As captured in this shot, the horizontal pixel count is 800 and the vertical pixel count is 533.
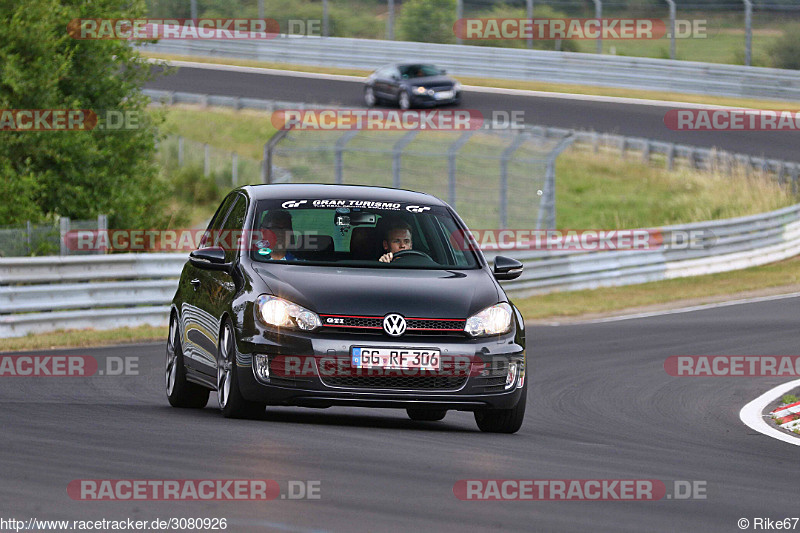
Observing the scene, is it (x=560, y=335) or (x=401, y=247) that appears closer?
(x=401, y=247)

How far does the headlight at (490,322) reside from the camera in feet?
29.4

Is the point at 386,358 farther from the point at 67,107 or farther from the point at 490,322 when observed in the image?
the point at 67,107

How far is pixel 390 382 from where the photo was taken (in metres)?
8.79

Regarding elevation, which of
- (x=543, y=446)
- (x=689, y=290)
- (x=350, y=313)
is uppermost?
(x=350, y=313)

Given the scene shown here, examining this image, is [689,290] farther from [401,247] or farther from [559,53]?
[559,53]

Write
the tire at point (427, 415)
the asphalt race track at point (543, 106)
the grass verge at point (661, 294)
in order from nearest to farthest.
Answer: the tire at point (427, 415) < the grass verge at point (661, 294) < the asphalt race track at point (543, 106)

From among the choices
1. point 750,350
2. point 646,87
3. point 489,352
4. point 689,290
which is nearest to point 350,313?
point 489,352

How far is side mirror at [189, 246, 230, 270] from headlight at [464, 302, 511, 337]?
176 cm

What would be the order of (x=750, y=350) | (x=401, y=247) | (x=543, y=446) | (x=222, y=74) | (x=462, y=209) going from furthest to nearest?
1. (x=222, y=74)
2. (x=462, y=209)
3. (x=750, y=350)
4. (x=401, y=247)
5. (x=543, y=446)

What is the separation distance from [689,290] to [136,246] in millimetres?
9157

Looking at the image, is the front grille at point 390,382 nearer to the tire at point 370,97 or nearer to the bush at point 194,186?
the bush at point 194,186

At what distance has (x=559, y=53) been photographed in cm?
4500

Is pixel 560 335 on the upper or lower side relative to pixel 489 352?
lower

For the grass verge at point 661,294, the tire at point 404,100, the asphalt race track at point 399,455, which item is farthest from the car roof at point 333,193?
the tire at point 404,100
